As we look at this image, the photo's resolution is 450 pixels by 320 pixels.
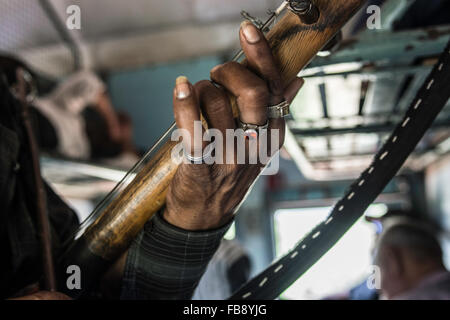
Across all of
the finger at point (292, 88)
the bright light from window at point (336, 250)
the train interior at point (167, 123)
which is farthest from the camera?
the bright light from window at point (336, 250)

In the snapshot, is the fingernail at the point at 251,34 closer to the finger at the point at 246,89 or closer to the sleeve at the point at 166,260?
the finger at the point at 246,89

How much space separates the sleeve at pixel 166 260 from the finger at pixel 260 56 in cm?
21

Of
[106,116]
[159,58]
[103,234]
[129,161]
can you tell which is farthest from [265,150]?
[159,58]

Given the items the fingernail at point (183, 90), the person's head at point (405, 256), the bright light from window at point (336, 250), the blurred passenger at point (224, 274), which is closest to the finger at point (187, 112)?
the fingernail at point (183, 90)

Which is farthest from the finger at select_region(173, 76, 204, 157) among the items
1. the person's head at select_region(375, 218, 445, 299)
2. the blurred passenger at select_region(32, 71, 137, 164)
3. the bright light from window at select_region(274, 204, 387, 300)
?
the bright light from window at select_region(274, 204, 387, 300)

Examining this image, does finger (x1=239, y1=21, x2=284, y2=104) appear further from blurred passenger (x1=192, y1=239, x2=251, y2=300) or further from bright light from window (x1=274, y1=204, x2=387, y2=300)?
bright light from window (x1=274, y1=204, x2=387, y2=300)

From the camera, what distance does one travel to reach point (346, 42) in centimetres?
71

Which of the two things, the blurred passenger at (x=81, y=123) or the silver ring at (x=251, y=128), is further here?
the blurred passenger at (x=81, y=123)

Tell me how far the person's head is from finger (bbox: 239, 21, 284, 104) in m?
1.49

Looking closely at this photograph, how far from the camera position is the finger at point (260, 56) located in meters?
0.42

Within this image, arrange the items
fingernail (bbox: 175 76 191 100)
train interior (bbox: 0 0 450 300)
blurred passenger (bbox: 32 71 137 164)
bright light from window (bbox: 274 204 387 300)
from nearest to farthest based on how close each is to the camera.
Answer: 1. fingernail (bbox: 175 76 191 100)
2. train interior (bbox: 0 0 450 300)
3. blurred passenger (bbox: 32 71 137 164)
4. bright light from window (bbox: 274 204 387 300)

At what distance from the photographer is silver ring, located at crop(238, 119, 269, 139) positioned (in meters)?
0.45
